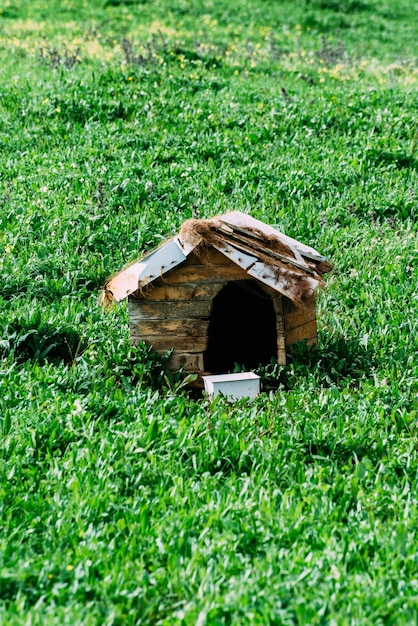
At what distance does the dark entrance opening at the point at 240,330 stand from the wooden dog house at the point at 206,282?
0.19m

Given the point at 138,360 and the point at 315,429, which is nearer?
the point at 315,429

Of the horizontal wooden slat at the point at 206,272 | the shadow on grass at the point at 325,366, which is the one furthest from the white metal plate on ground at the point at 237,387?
the horizontal wooden slat at the point at 206,272

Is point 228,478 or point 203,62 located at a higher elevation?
point 203,62

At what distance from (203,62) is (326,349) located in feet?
24.5

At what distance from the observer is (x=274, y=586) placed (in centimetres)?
309

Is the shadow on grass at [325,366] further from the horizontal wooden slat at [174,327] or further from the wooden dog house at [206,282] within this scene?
the horizontal wooden slat at [174,327]

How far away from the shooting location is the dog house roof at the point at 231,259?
204 inches

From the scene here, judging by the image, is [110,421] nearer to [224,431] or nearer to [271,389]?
[224,431]

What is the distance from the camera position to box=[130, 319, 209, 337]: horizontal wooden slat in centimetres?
549

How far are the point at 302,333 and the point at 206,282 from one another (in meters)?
0.77

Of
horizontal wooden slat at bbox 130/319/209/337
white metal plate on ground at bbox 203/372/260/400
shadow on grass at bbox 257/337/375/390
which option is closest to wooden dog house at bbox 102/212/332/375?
horizontal wooden slat at bbox 130/319/209/337

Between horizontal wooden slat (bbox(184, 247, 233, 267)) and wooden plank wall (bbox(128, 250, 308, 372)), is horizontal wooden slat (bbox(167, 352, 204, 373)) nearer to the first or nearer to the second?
wooden plank wall (bbox(128, 250, 308, 372))

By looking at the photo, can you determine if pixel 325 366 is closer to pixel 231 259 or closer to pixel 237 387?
pixel 237 387

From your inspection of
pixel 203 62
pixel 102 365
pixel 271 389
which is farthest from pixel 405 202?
pixel 203 62
